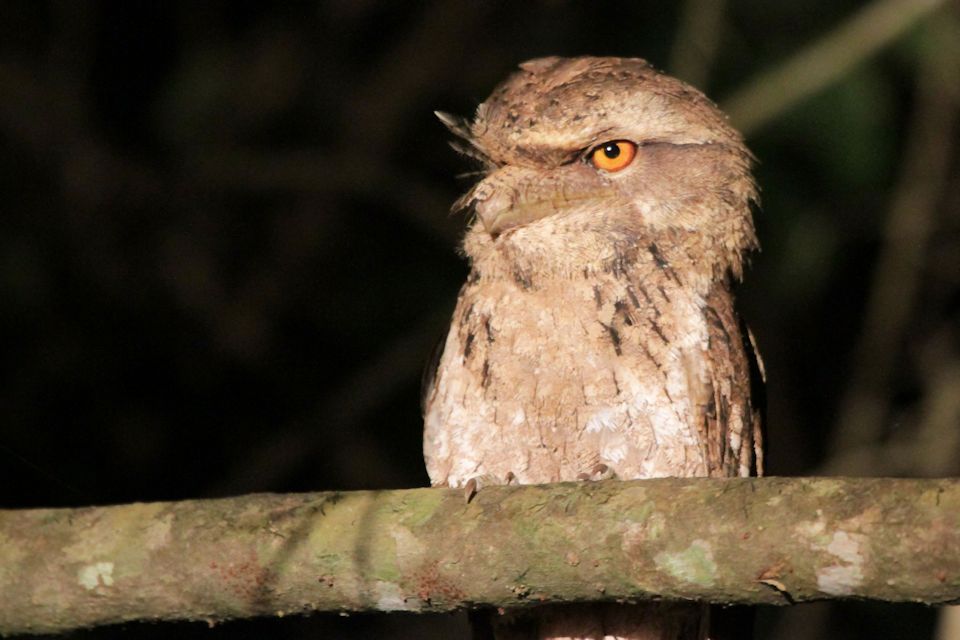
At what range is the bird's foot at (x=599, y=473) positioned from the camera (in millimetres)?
2164

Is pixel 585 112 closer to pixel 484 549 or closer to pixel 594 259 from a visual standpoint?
pixel 594 259

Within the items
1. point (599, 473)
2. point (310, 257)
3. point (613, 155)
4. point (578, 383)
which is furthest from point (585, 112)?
point (310, 257)

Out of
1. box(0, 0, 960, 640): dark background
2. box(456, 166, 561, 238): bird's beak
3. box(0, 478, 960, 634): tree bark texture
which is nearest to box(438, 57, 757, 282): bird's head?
box(456, 166, 561, 238): bird's beak

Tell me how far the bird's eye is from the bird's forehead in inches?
0.7

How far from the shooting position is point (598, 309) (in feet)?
7.23

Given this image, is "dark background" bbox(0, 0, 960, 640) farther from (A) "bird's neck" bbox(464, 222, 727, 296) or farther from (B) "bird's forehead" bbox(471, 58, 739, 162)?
(A) "bird's neck" bbox(464, 222, 727, 296)

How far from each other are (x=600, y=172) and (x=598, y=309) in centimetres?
25


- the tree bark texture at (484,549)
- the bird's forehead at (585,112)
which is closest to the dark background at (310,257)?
the bird's forehead at (585,112)

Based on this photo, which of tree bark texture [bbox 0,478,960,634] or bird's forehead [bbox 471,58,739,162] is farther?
bird's forehead [bbox 471,58,739,162]

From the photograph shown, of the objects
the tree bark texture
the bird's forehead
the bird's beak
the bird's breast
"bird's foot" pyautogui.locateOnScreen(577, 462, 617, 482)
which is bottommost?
the tree bark texture

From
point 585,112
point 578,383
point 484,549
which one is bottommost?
point 484,549

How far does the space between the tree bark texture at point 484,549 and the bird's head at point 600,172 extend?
625 millimetres

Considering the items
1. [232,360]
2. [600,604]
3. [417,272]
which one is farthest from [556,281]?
[232,360]

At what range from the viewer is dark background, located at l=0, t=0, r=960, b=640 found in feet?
12.2
